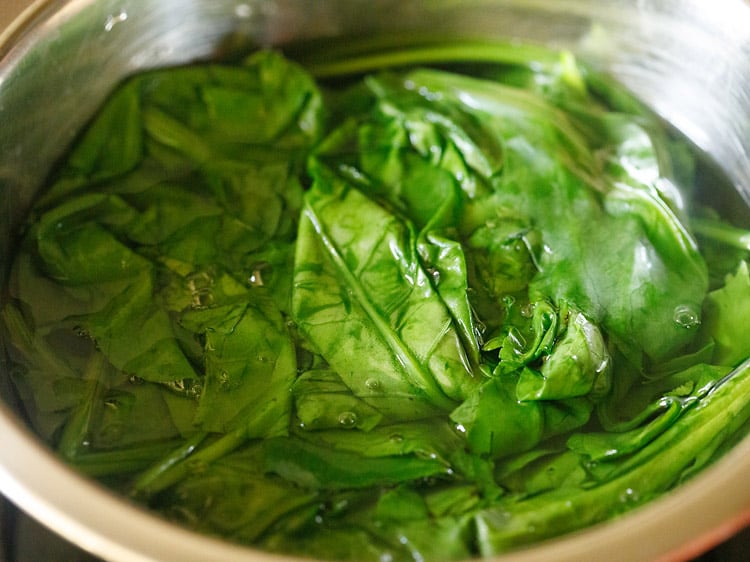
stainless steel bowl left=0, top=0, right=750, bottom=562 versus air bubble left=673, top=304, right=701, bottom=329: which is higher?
stainless steel bowl left=0, top=0, right=750, bottom=562

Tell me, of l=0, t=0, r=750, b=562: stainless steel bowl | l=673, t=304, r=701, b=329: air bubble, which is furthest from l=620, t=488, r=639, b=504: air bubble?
l=673, t=304, r=701, b=329: air bubble

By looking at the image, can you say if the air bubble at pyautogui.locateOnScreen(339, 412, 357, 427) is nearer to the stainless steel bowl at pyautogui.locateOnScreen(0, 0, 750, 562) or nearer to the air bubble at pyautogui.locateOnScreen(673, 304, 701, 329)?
the stainless steel bowl at pyautogui.locateOnScreen(0, 0, 750, 562)

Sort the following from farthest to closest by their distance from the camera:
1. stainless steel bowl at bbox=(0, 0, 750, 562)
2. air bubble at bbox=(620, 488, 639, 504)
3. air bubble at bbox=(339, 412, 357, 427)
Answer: air bubble at bbox=(339, 412, 357, 427), air bubble at bbox=(620, 488, 639, 504), stainless steel bowl at bbox=(0, 0, 750, 562)

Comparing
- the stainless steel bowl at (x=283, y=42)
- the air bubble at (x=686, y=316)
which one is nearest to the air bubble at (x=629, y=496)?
the stainless steel bowl at (x=283, y=42)

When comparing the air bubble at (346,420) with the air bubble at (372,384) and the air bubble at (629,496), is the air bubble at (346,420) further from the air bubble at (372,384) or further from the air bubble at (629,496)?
the air bubble at (629,496)

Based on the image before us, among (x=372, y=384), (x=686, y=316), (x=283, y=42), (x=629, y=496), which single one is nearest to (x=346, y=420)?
(x=372, y=384)

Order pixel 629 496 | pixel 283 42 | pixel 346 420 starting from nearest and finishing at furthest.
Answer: pixel 629 496, pixel 346 420, pixel 283 42

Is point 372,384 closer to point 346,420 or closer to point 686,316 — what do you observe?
point 346,420

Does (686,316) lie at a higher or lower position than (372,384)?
lower
